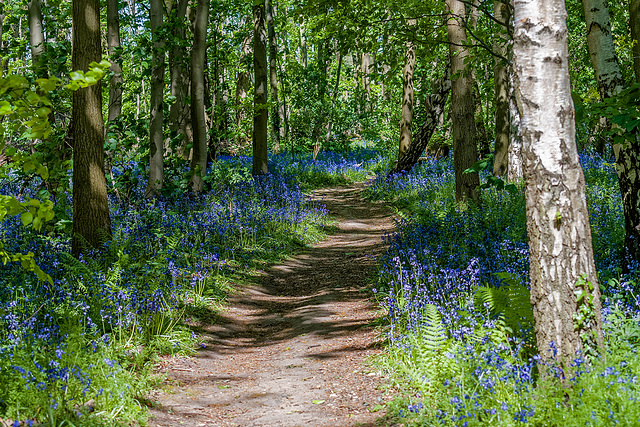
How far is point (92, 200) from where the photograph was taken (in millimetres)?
6516

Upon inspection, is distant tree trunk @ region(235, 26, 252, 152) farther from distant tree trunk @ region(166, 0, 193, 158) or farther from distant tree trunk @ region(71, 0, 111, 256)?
distant tree trunk @ region(71, 0, 111, 256)

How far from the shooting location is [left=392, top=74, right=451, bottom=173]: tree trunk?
1607cm

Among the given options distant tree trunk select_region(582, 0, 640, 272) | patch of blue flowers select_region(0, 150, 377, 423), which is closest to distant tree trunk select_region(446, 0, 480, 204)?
patch of blue flowers select_region(0, 150, 377, 423)

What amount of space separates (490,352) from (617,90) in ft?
11.7

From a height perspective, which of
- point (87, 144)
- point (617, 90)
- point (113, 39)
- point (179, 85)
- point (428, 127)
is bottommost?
point (87, 144)

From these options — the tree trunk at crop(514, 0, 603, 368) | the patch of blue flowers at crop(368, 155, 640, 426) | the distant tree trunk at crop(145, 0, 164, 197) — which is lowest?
the patch of blue flowers at crop(368, 155, 640, 426)

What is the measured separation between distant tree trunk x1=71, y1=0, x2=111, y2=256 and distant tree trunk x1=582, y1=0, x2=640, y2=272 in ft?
18.2

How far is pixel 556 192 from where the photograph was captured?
310 cm

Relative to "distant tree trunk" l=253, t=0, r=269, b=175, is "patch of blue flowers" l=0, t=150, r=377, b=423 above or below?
below

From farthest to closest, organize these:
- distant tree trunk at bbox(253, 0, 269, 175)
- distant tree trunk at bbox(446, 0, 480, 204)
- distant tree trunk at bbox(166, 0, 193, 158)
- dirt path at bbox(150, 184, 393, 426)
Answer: distant tree trunk at bbox(253, 0, 269, 175), distant tree trunk at bbox(166, 0, 193, 158), distant tree trunk at bbox(446, 0, 480, 204), dirt path at bbox(150, 184, 393, 426)

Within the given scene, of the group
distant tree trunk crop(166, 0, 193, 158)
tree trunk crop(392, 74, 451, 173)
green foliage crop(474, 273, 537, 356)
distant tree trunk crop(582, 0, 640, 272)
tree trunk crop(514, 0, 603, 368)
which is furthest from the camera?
tree trunk crop(392, 74, 451, 173)

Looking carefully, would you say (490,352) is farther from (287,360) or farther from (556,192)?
(287,360)

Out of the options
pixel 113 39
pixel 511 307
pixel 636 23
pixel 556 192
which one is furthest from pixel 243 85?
pixel 556 192

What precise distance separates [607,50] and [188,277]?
546 centimetres
